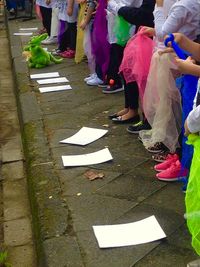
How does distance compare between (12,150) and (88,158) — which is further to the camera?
(12,150)

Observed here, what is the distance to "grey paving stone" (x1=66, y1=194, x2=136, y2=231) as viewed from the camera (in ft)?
9.45

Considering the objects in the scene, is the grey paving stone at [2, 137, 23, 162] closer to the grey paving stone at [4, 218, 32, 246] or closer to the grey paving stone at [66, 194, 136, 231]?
the grey paving stone at [4, 218, 32, 246]

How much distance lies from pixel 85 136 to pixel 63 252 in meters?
1.71

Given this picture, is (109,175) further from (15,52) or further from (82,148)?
(15,52)

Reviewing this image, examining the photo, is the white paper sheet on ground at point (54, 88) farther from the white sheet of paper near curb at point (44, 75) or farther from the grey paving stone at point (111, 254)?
the grey paving stone at point (111, 254)

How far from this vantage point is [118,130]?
4.29 meters

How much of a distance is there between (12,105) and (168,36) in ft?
11.2

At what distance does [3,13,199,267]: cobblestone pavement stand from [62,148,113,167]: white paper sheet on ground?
0.19 feet

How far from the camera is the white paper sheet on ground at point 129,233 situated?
266 centimetres

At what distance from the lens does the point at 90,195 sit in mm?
3213

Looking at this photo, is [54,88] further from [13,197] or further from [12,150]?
[13,197]

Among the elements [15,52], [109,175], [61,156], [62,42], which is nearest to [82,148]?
[61,156]

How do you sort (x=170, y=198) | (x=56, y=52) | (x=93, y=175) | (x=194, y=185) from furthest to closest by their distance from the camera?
(x=56, y=52)
(x=93, y=175)
(x=170, y=198)
(x=194, y=185)

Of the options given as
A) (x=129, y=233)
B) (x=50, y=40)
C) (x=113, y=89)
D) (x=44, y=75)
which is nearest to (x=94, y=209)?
(x=129, y=233)
